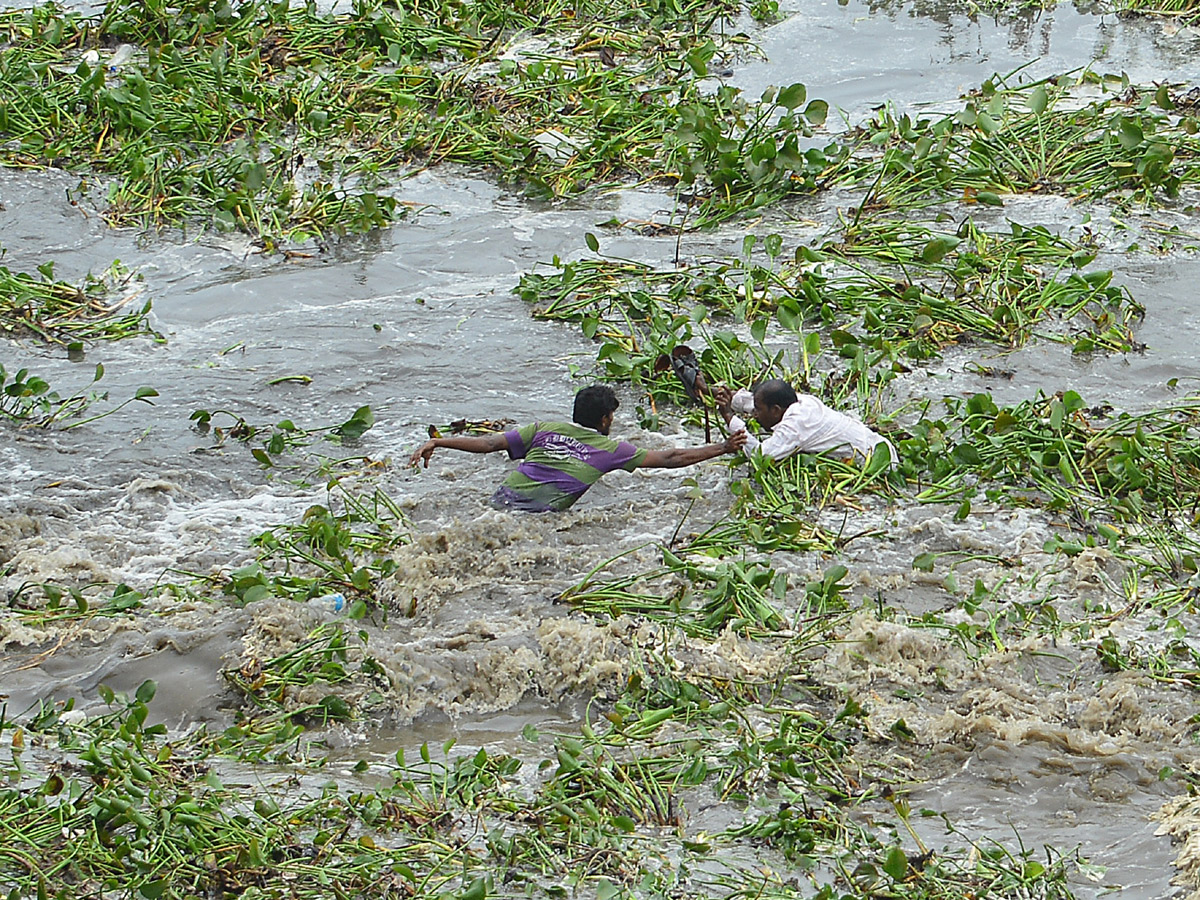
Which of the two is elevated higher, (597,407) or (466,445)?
(597,407)

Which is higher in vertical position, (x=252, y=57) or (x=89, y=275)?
(x=252, y=57)

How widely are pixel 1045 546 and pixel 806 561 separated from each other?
97 centimetres

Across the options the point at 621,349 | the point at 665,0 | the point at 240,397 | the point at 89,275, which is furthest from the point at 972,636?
the point at 665,0

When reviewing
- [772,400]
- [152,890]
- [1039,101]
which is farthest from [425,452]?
[1039,101]

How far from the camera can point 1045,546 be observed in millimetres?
5789

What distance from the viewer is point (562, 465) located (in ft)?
20.7

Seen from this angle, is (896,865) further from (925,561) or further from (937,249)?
(937,249)

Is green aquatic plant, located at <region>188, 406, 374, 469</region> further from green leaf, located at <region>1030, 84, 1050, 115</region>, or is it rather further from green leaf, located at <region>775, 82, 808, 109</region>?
green leaf, located at <region>1030, 84, 1050, 115</region>

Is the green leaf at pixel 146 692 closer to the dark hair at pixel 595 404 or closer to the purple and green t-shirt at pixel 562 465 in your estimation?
the purple and green t-shirt at pixel 562 465

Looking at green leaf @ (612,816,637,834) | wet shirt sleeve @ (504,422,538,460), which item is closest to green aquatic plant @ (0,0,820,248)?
wet shirt sleeve @ (504,422,538,460)

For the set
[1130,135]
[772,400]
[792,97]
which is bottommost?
[772,400]

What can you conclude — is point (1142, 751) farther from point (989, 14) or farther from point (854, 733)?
point (989, 14)

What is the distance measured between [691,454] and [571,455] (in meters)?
0.54

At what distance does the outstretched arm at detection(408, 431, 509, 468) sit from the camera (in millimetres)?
6332
